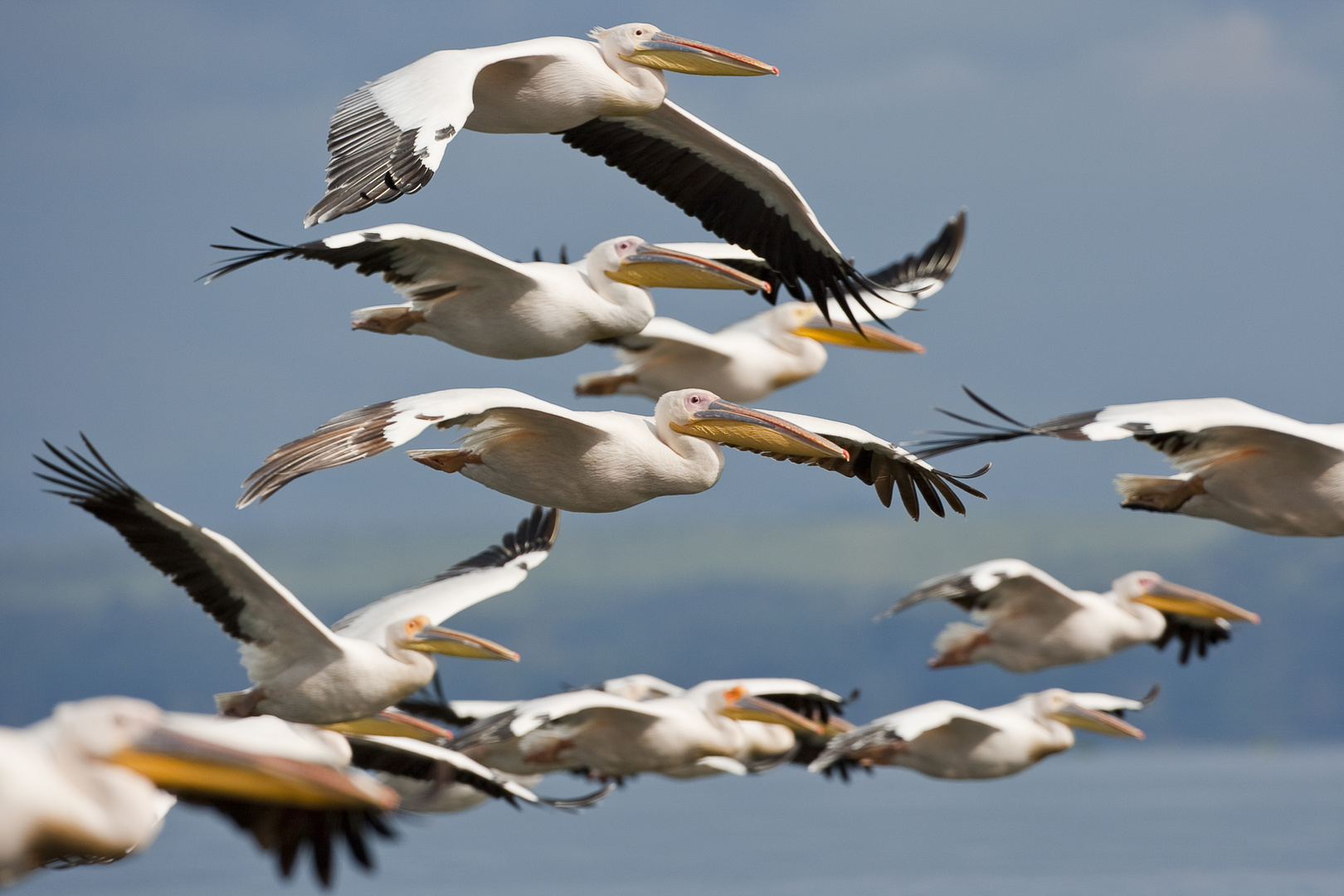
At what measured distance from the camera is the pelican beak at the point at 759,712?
1130cm

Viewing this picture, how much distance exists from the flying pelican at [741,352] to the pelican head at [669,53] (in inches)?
131

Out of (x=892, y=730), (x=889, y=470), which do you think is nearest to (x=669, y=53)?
(x=889, y=470)

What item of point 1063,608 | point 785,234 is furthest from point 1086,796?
point 785,234

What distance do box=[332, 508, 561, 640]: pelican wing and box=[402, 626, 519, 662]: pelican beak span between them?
24 cm

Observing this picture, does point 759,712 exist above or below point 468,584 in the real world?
below

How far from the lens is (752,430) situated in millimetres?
7586

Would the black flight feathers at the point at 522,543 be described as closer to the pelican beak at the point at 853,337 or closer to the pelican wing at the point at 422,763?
the pelican wing at the point at 422,763

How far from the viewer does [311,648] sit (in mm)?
7973

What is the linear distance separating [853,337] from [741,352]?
2.84ft

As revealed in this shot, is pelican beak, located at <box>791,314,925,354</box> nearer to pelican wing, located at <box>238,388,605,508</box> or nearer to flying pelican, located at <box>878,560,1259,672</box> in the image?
flying pelican, located at <box>878,560,1259,672</box>

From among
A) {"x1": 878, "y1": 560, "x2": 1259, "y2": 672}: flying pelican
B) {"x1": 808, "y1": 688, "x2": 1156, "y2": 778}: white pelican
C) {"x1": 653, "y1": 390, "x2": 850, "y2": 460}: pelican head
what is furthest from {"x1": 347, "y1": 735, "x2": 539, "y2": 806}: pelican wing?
{"x1": 878, "y1": 560, "x2": 1259, "y2": 672}: flying pelican

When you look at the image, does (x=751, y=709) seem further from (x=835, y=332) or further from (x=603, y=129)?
(x=603, y=129)

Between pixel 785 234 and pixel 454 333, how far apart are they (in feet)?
6.64

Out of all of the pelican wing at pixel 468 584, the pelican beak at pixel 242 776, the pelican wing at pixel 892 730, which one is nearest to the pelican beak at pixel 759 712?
the pelican wing at pixel 892 730
